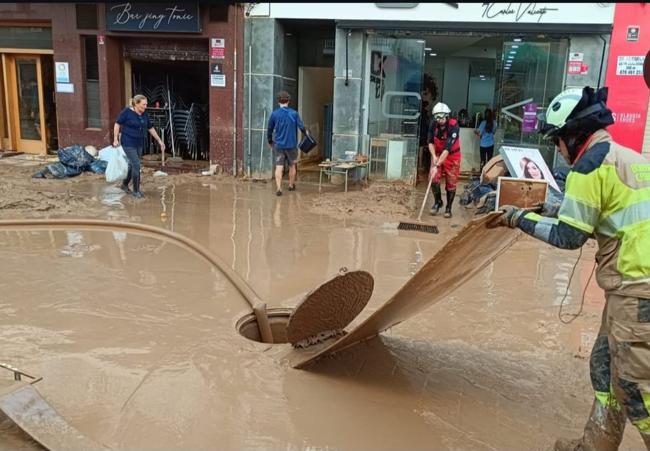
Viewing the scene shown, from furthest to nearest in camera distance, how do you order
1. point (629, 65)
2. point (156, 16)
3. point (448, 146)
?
point (156, 16), point (629, 65), point (448, 146)

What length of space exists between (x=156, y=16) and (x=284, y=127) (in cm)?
403

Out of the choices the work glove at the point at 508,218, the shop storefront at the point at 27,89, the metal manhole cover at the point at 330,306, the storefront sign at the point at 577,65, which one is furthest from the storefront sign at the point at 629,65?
the shop storefront at the point at 27,89

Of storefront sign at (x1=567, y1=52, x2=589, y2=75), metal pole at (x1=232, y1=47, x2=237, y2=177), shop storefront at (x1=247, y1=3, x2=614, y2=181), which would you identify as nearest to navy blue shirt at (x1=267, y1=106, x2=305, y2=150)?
shop storefront at (x1=247, y1=3, x2=614, y2=181)

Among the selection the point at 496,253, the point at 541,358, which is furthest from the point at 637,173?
the point at 541,358

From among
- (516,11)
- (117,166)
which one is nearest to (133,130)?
(117,166)

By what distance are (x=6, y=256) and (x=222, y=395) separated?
381 centimetres

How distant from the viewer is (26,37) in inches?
504

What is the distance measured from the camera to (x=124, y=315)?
4375 millimetres

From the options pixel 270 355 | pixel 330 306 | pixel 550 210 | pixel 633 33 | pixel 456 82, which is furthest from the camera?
pixel 456 82

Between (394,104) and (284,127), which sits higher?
(394,104)

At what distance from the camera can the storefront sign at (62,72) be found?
1228 cm

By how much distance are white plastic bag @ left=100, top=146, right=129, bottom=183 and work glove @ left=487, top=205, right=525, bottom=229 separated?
7.95m

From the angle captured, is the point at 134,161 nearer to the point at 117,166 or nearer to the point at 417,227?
the point at 117,166

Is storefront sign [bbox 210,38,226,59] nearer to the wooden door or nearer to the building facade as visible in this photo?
the building facade
